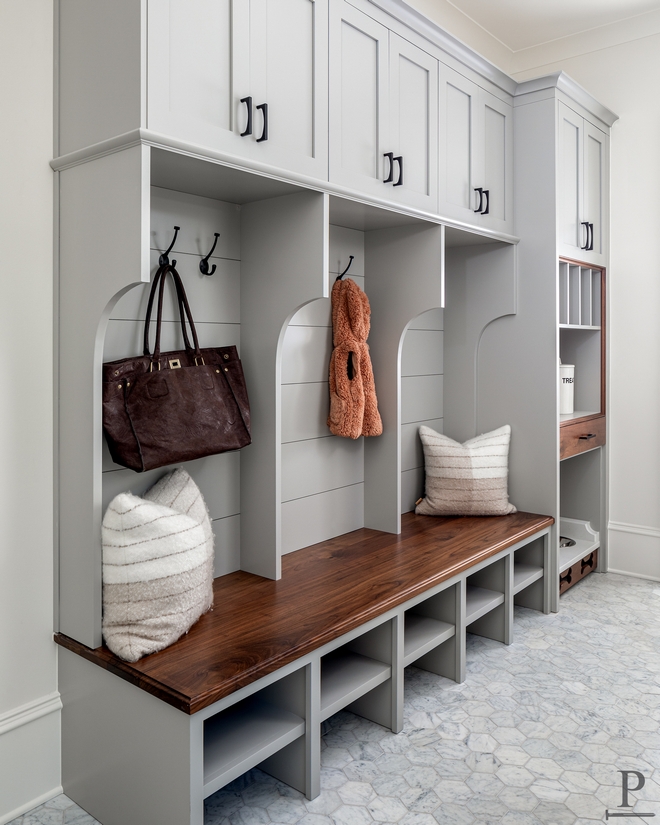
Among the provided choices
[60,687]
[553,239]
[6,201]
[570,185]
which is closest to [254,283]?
[6,201]

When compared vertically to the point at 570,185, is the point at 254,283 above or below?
below

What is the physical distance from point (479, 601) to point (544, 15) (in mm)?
2731

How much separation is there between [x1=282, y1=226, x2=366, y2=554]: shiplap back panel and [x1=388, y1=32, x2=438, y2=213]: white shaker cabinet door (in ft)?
1.12

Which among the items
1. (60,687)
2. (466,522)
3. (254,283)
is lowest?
(60,687)

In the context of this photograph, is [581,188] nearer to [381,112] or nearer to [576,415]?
[576,415]

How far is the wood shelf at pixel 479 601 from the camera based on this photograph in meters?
2.46

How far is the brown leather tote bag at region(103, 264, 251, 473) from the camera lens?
5.57 ft

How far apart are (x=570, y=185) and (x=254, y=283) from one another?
1.73m

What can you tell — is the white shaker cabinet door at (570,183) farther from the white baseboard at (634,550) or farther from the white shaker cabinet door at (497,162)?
the white baseboard at (634,550)

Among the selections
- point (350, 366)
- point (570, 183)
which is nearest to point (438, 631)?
point (350, 366)

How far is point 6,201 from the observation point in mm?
1634

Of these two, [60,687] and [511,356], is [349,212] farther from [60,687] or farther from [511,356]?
[60,687]

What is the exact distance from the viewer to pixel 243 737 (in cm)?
166

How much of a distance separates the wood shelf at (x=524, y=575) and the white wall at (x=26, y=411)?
70.4 inches
